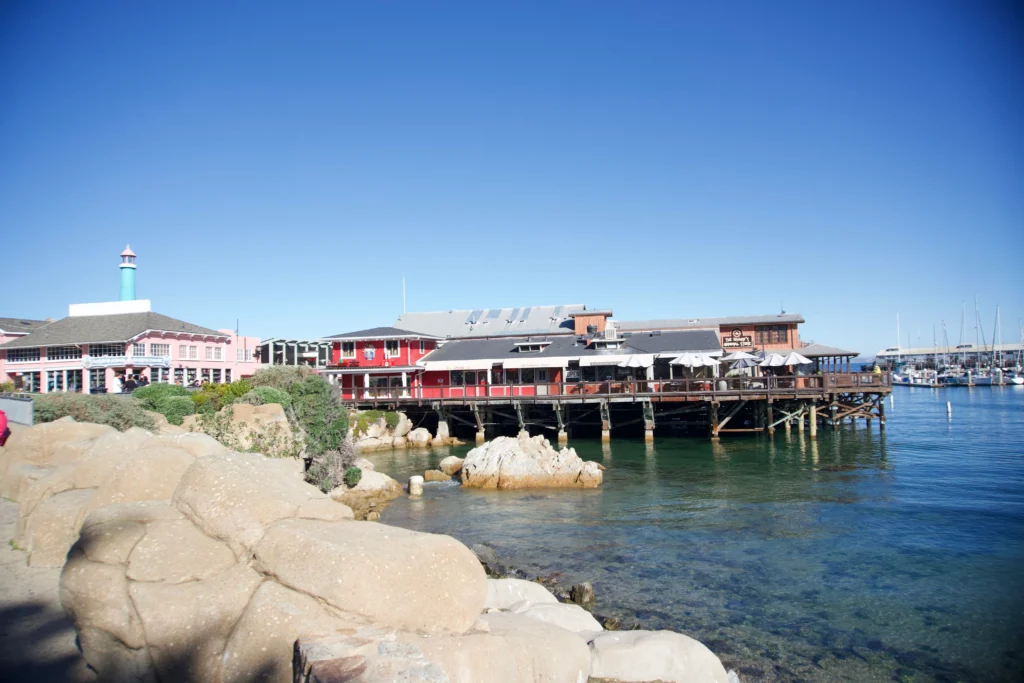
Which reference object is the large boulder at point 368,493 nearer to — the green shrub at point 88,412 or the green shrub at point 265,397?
the green shrub at point 265,397

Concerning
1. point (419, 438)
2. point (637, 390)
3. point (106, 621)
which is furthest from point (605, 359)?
point (106, 621)

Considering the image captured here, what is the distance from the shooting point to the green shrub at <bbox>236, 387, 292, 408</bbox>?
85.6 ft

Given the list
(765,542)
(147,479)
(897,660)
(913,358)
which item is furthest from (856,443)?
(913,358)

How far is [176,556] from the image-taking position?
7.54 meters

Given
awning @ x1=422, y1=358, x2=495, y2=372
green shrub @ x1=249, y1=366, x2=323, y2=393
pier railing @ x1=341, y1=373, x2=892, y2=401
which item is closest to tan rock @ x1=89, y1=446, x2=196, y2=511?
green shrub @ x1=249, y1=366, x2=323, y2=393

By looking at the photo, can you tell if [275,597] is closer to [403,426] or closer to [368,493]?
[368,493]

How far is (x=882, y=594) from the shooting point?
552 inches

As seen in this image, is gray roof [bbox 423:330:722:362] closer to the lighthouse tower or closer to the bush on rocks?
the bush on rocks

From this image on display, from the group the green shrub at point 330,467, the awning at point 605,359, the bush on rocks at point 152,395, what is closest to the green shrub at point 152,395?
the bush on rocks at point 152,395

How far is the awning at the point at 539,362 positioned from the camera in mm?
41281

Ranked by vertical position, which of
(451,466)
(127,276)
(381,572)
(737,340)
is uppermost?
(127,276)

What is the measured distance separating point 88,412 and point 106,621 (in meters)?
18.6

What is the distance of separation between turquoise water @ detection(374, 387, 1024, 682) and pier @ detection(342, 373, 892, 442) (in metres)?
4.88

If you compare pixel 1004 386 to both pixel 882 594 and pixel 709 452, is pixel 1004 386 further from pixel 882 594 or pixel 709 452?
pixel 882 594
